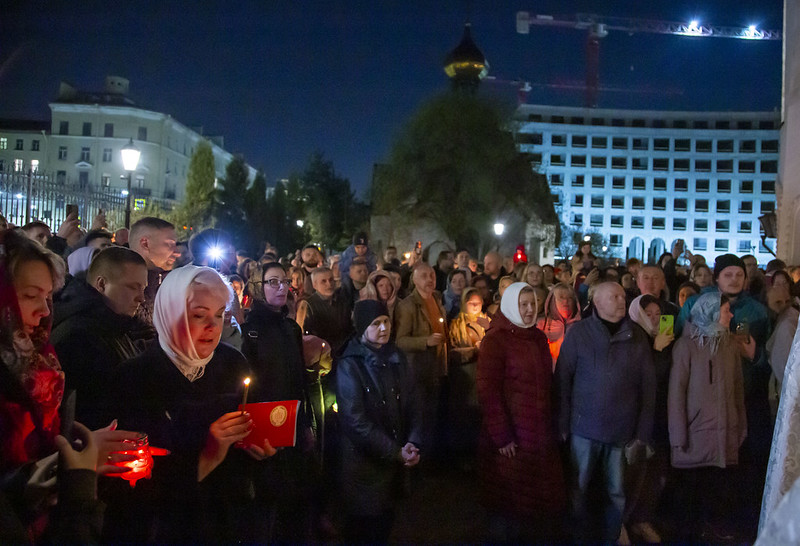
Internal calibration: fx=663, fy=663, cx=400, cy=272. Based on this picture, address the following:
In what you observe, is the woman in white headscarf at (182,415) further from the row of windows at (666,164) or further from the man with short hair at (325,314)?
the row of windows at (666,164)

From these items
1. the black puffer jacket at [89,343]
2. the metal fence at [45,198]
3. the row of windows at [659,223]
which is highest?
the row of windows at [659,223]

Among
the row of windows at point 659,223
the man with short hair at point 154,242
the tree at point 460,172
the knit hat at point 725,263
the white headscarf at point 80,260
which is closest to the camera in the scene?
the white headscarf at point 80,260

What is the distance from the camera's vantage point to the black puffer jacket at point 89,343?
2955 millimetres

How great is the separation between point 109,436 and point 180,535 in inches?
27.9

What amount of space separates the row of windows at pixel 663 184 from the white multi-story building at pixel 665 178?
0.15 meters

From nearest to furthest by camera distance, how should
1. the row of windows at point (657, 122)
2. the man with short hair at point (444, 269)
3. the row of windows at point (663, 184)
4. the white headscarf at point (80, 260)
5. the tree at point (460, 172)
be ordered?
1. the white headscarf at point (80, 260)
2. the man with short hair at point (444, 269)
3. the tree at point (460, 172)
4. the row of windows at point (663, 184)
5. the row of windows at point (657, 122)

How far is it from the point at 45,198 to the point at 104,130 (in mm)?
62080

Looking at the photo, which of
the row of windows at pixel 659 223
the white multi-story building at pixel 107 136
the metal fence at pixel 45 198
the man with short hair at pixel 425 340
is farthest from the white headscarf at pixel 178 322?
the row of windows at pixel 659 223

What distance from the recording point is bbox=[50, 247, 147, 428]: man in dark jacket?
9.77 ft

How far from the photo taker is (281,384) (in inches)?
168

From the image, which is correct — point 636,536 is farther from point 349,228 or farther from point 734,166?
point 734,166

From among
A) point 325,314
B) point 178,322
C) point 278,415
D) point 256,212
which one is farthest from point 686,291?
point 256,212

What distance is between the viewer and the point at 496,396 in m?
5.07

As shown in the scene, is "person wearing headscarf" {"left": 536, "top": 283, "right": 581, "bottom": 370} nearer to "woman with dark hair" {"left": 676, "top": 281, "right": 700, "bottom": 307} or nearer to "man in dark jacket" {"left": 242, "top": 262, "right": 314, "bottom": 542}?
"woman with dark hair" {"left": 676, "top": 281, "right": 700, "bottom": 307}
